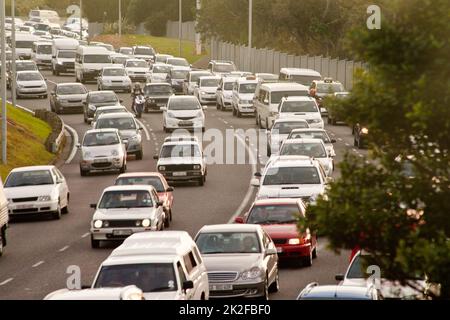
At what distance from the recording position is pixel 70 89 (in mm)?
78188

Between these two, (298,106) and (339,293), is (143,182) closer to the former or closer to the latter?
(339,293)

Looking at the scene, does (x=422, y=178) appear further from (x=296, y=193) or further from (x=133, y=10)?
(x=133, y=10)

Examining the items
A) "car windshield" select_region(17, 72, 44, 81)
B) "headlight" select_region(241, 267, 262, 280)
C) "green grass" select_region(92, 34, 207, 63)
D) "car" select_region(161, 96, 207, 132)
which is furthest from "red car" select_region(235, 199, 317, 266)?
"green grass" select_region(92, 34, 207, 63)

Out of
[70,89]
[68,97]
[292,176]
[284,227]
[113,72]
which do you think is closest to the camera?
[284,227]

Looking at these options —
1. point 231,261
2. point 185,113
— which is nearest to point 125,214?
point 231,261

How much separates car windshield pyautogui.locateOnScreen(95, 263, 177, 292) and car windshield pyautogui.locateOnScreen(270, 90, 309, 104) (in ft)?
138

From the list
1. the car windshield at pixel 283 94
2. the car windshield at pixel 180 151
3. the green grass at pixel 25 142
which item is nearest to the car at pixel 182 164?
the car windshield at pixel 180 151

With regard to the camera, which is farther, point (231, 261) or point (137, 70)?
point (137, 70)

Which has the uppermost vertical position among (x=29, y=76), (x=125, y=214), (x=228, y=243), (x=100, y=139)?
(x=228, y=243)

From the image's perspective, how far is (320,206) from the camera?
1792cm

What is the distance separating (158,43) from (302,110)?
9642 cm

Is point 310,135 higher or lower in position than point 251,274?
lower

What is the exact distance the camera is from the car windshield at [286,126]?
181ft

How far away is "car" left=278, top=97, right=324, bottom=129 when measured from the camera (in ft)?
A: 200
